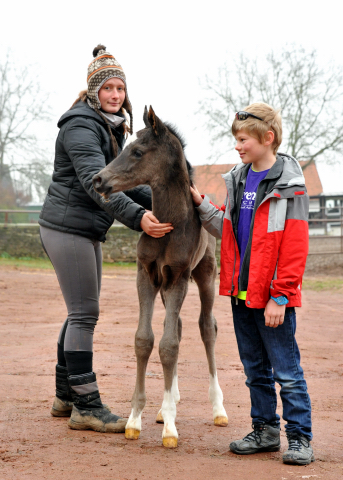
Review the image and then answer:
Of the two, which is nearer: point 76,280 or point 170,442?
point 170,442

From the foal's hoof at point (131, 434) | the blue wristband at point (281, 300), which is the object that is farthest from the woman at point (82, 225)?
the blue wristband at point (281, 300)

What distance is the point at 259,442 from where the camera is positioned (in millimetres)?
3549

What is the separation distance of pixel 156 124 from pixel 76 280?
1.32 metres

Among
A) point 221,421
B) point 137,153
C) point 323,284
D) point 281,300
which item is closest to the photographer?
point 281,300

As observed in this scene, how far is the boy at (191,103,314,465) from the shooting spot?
3.32m

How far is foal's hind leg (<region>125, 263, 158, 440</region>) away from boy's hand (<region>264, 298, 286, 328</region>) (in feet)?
3.16

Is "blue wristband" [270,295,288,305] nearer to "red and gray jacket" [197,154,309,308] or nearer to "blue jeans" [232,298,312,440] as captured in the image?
"red and gray jacket" [197,154,309,308]

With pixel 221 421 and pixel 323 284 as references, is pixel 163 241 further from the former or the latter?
pixel 323 284

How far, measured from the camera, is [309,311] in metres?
11.0

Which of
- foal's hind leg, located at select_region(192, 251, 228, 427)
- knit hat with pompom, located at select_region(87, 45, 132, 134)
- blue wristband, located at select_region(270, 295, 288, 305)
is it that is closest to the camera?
blue wristband, located at select_region(270, 295, 288, 305)

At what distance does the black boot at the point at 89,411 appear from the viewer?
3.89 meters

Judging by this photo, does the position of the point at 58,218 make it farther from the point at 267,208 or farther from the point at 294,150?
the point at 294,150

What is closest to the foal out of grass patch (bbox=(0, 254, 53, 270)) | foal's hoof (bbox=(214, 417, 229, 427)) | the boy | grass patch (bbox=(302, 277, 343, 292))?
the boy

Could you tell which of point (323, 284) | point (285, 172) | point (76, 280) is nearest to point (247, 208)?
point (285, 172)
